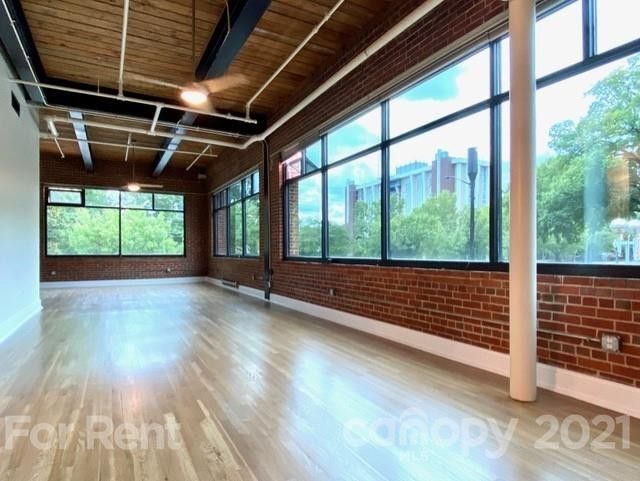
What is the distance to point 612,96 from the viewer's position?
2535 millimetres

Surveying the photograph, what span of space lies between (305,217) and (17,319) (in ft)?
14.6

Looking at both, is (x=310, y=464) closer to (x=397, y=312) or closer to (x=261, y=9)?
(x=397, y=312)

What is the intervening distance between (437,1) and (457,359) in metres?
3.23

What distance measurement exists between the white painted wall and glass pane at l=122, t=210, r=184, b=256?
524 cm

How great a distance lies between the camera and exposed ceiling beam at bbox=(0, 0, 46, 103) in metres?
3.79

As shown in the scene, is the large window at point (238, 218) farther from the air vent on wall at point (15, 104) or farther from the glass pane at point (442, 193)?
the glass pane at point (442, 193)

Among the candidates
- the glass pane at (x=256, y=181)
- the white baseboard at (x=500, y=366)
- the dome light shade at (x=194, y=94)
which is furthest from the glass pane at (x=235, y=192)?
the dome light shade at (x=194, y=94)

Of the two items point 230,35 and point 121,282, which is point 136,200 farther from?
point 230,35

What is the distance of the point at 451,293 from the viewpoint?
3543mm

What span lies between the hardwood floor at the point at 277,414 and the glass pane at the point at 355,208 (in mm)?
1311

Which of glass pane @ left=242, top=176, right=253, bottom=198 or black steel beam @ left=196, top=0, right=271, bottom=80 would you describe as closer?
black steel beam @ left=196, top=0, right=271, bottom=80

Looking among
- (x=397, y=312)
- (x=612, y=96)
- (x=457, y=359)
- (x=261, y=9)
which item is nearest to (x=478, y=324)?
(x=457, y=359)

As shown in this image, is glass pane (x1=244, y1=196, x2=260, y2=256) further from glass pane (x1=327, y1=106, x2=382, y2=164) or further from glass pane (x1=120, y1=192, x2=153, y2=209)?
glass pane (x1=120, y1=192, x2=153, y2=209)

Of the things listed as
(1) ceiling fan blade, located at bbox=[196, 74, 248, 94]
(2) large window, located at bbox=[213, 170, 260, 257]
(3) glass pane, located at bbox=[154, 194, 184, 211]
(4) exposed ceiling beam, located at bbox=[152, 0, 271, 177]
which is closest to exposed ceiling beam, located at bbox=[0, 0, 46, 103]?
(4) exposed ceiling beam, located at bbox=[152, 0, 271, 177]
